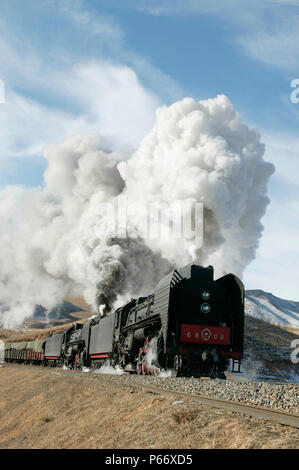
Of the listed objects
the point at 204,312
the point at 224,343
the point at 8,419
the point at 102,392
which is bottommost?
the point at 8,419

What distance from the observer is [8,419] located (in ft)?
46.6

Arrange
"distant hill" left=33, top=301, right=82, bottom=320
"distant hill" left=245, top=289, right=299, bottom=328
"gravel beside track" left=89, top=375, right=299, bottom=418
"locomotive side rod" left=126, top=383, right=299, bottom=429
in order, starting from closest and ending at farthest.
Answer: "locomotive side rod" left=126, top=383, right=299, bottom=429 → "gravel beside track" left=89, top=375, right=299, bottom=418 → "distant hill" left=245, top=289, right=299, bottom=328 → "distant hill" left=33, top=301, right=82, bottom=320

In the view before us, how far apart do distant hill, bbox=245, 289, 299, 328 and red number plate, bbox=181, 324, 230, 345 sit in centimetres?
7867

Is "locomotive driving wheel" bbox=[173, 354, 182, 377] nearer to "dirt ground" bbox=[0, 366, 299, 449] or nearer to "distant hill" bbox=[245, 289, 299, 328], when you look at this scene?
"dirt ground" bbox=[0, 366, 299, 449]

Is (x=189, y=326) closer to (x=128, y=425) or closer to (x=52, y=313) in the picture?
(x=128, y=425)

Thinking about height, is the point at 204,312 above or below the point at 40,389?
above

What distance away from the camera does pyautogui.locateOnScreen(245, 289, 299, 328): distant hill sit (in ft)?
339

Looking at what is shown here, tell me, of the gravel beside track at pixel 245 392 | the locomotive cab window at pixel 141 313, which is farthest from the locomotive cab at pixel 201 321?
the gravel beside track at pixel 245 392

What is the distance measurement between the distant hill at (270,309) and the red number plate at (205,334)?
7867 centimetres

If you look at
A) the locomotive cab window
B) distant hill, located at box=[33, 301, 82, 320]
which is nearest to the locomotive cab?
the locomotive cab window

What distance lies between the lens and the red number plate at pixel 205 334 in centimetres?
1538

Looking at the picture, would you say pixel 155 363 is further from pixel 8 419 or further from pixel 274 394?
pixel 274 394

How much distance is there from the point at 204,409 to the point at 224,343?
8141 mm

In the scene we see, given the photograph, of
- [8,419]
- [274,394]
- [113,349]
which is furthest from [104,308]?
[274,394]
